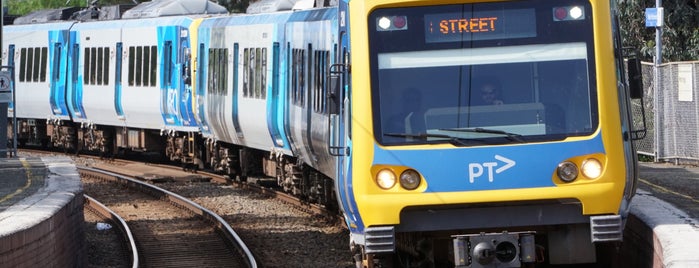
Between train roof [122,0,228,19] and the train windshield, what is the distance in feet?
63.1

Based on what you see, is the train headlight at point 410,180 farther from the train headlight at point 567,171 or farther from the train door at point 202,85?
the train door at point 202,85

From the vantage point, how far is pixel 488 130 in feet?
35.6

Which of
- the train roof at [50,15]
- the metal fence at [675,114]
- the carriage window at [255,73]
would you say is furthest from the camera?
the train roof at [50,15]

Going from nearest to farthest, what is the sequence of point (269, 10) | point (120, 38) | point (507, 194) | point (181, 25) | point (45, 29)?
point (507, 194) < point (269, 10) < point (181, 25) < point (120, 38) < point (45, 29)

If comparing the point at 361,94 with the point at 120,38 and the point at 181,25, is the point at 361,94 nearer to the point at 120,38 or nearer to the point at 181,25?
the point at 181,25

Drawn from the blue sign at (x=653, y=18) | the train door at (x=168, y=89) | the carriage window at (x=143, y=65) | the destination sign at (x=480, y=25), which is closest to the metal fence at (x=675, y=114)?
the blue sign at (x=653, y=18)

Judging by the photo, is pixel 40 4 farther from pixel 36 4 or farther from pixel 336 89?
pixel 336 89

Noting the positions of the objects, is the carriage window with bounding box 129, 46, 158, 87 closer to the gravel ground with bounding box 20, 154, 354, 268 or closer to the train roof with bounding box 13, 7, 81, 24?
the train roof with bounding box 13, 7, 81, 24

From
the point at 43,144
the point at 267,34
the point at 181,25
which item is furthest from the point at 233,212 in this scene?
the point at 43,144

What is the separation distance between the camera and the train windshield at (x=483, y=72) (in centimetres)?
1091

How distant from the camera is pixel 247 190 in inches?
952

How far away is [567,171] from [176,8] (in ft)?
66.3

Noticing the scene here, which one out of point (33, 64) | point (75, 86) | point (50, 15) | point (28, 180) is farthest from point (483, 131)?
point (50, 15)

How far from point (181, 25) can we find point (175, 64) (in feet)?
2.60
